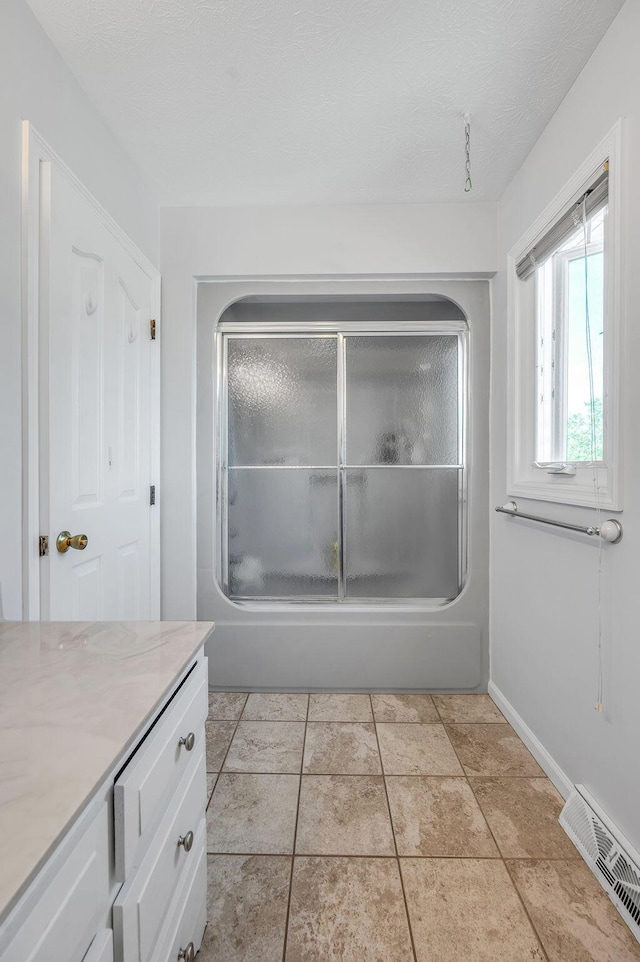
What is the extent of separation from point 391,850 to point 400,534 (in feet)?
4.76

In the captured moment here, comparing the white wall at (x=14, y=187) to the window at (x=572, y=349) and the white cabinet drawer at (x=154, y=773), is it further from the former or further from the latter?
the window at (x=572, y=349)

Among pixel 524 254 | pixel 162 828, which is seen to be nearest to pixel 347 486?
pixel 524 254

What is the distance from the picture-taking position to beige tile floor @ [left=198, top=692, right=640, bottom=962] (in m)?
1.24

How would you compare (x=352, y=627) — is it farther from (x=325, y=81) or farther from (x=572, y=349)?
(x=325, y=81)

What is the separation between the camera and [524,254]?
2088mm

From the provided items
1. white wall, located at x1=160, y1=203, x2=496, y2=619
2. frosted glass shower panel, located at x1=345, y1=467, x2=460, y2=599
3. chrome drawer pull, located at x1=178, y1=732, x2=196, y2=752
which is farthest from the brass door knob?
frosted glass shower panel, located at x1=345, y1=467, x2=460, y2=599

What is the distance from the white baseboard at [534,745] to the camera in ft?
5.79

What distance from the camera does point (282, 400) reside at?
2.68m

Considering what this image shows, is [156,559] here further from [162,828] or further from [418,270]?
[418,270]

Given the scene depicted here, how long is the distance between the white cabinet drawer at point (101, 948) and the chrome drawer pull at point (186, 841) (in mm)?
274

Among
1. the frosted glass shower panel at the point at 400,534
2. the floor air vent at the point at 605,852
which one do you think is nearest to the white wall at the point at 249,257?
the frosted glass shower panel at the point at 400,534

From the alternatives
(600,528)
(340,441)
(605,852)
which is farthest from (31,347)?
(605,852)

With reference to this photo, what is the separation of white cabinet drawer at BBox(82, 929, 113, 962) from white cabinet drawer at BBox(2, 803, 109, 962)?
0.02 m

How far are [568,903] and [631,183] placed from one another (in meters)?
1.94
